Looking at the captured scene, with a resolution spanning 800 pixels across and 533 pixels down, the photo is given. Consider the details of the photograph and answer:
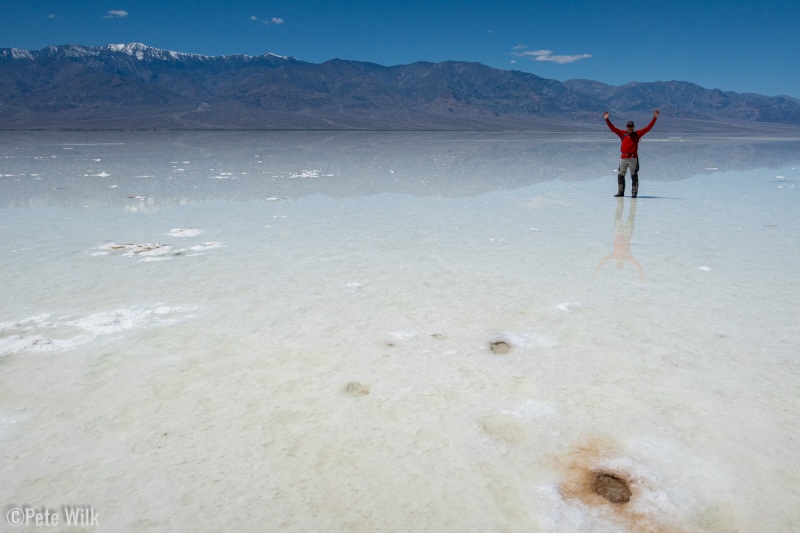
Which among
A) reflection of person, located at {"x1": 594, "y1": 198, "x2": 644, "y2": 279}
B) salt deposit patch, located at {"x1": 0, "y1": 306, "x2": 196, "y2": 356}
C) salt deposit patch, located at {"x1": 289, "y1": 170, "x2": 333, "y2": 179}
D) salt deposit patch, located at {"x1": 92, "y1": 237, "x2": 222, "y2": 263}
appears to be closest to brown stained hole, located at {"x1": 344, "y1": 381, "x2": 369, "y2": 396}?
salt deposit patch, located at {"x1": 0, "y1": 306, "x2": 196, "y2": 356}

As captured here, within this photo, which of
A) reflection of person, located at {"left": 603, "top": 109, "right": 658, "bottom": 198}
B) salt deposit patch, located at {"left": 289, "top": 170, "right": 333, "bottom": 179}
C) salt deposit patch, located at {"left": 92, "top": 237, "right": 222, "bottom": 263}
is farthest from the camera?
salt deposit patch, located at {"left": 289, "top": 170, "right": 333, "bottom": 179}

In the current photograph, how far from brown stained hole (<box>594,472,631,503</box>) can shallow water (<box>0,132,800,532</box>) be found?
3cm

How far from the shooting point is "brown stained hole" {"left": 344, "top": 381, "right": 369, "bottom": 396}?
2605 mm

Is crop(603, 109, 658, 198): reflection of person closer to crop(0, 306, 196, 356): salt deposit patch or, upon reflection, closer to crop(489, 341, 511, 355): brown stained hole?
crop(489, 341, 511, 355): brown stained hole

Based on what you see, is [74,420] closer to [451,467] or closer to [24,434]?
[24,434]

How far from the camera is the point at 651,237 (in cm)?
613

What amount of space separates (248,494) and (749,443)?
203 cm

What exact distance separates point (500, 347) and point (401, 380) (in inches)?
28.1

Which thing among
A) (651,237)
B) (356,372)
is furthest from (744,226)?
(356,372)

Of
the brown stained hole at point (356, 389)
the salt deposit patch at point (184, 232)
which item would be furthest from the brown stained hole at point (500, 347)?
the salt deposit patch at point (184, 232)

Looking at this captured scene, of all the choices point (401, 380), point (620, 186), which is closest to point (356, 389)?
point (401, 380)

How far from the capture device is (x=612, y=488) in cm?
196

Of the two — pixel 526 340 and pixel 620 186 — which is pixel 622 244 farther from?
pixel 620 186

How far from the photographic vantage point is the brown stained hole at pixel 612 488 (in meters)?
1.92
